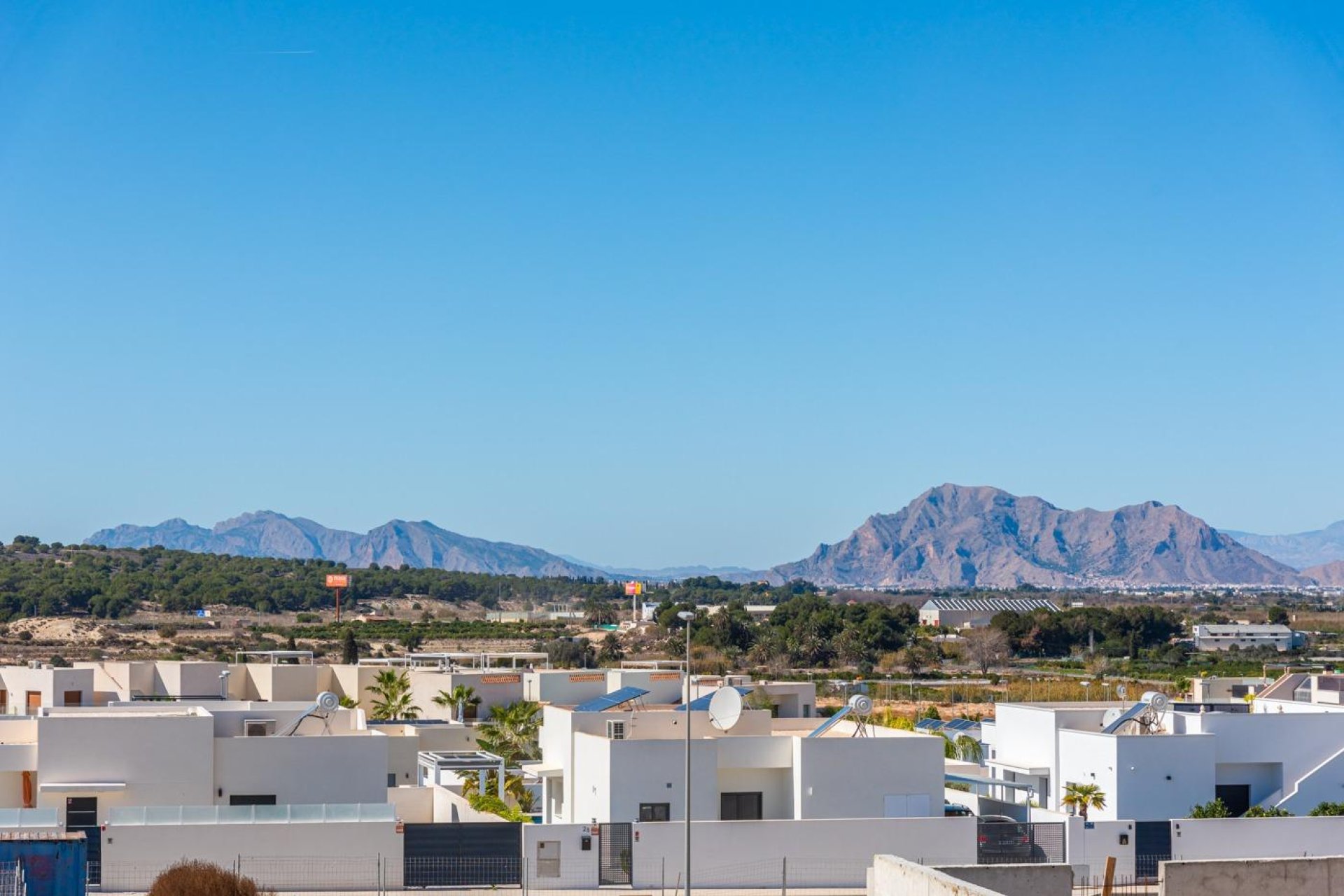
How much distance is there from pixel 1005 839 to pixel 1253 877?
44.6 feet

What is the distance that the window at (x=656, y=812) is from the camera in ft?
118

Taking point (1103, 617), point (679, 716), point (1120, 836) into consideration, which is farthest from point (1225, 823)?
point (1103, 617)

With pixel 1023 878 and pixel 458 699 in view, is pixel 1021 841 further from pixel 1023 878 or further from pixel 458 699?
pixel 458 699

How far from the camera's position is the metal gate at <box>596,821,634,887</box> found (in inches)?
1340

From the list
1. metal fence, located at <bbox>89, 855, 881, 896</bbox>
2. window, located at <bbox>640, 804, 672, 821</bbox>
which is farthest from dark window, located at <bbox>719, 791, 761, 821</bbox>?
metal fence, located at <bbox>89, 855, 881, 896</bbox>

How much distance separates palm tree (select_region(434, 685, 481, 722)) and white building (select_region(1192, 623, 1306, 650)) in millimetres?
96533

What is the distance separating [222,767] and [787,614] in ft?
375

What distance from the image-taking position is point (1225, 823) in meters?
37.5

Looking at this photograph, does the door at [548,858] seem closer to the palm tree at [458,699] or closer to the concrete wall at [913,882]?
the concrete wall at [913,882]

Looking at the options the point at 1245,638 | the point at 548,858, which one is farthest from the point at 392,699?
the point at 1245,638

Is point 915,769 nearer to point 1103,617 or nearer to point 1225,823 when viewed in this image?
point 1225,823

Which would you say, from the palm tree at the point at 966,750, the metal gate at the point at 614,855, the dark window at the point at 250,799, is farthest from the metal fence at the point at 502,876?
the palm tree at the point at 966,750

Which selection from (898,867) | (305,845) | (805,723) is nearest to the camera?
(898,867)

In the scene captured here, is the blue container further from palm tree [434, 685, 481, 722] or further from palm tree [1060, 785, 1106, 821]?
palm tree [434, 685, 481, 722]
